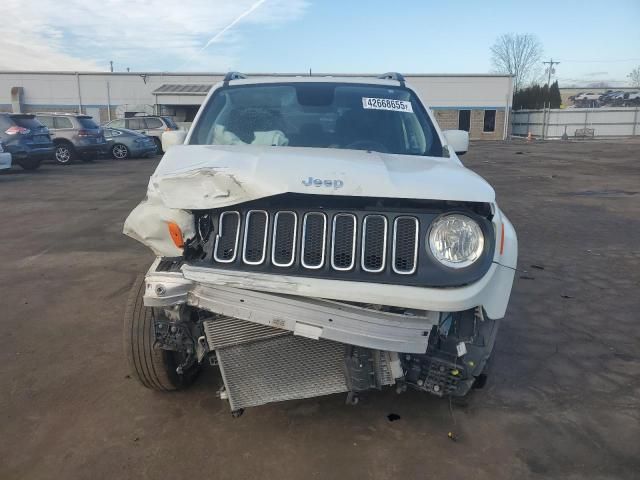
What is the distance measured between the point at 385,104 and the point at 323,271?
203 centimetres

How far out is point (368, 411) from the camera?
3256 mm

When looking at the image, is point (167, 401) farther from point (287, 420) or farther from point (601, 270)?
point (601, 270)

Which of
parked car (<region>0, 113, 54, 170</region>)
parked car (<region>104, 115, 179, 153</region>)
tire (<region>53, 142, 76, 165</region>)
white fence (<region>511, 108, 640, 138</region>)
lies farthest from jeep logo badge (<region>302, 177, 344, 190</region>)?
white fence (<region>511, 108, 640, 138</region>)

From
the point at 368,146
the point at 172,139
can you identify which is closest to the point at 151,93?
the point at 172,139

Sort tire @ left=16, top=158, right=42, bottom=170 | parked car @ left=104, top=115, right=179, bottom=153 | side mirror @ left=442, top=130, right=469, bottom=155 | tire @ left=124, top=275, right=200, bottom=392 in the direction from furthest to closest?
parked car @ left=104, top=115, right=179, bottom=153
tire @ left=16, top=158, right=42, bottom=170
side mirror @ left=442, top=130, right=469, bottom=155
tire @ left=124, top=275, right=200, bottom=392

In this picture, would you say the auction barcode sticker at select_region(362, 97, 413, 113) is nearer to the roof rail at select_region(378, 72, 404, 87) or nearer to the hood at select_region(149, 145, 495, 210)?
the roof rail at select_region(378, 72, 404, 87)

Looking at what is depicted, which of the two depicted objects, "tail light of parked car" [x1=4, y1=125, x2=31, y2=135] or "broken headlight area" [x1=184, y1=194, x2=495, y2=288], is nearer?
"broken headlight area" [x1=184, y1=194, x2=495, y2=288]

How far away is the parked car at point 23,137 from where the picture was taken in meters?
15.6

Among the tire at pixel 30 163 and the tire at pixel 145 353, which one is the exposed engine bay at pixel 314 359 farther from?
the tire at pixel 30 163

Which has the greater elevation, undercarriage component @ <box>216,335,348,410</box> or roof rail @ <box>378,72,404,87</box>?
roof rail @ <box>378,72,404,87</box>

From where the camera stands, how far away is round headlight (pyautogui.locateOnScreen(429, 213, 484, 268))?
2.64 meters

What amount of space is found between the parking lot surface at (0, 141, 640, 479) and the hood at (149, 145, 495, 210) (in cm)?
130

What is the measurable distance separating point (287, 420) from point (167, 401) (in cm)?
78

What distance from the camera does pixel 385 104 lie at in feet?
13.8
